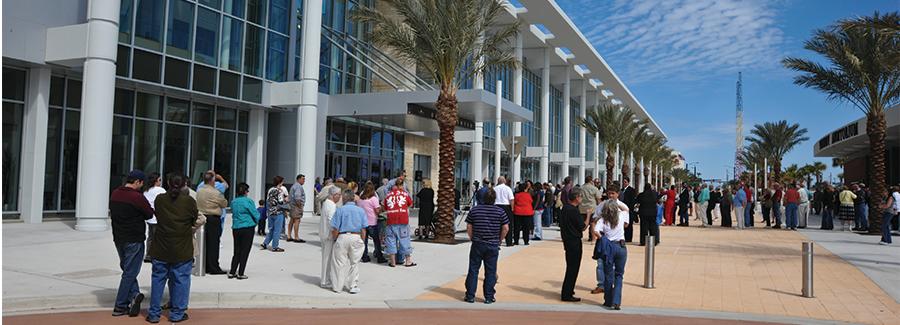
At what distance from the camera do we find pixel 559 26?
3816 centimetres

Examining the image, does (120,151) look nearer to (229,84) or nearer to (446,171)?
(229,84)

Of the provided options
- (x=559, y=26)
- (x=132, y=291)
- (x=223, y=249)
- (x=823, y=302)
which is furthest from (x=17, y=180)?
(x=559, y=26)

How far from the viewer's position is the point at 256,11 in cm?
2236

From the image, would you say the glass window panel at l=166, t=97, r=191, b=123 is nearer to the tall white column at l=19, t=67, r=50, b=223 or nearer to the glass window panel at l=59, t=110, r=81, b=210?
the glass window panel at l=59, t=110, r=81, b=210

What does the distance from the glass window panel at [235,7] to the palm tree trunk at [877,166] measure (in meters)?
21.5

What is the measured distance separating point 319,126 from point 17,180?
9962 millimetres

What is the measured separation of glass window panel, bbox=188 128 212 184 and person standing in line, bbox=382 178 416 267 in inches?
455

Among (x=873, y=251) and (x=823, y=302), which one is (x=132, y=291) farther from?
(x=873, y=251)

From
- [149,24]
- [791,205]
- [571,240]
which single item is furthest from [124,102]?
[791,205]

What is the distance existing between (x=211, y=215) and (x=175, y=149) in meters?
11.5

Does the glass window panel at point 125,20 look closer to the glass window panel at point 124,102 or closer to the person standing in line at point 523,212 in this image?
the glass window panel at point 124,102

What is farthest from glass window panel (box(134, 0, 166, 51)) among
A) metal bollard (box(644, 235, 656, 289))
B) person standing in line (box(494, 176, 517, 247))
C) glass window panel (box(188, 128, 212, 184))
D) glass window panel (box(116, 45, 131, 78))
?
metal bollard (box(644, 235, 656, 289))

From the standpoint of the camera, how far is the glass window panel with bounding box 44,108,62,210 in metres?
16.5

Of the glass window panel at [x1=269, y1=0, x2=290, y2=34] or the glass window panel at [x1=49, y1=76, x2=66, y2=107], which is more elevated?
the glass window panel at [x1=269, y1=0, x2=290, y2=34]
